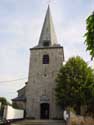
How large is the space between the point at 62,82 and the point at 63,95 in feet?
6.26

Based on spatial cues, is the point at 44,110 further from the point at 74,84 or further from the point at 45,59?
the point at 45,59

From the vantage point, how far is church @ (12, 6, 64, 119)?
98.7 ft

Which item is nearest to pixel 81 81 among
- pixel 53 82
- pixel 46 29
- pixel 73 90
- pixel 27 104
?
pixel 73 90

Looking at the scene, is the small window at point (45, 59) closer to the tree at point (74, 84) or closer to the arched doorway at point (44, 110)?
the tree at point (74, 84)

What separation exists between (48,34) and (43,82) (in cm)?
835

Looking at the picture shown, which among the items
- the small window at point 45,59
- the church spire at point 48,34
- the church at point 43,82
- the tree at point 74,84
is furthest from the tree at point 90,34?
the church spire at point 48,34

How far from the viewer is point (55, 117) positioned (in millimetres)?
29109

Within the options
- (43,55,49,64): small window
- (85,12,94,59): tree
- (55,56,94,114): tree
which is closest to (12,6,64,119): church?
(43,55,49,64): small window

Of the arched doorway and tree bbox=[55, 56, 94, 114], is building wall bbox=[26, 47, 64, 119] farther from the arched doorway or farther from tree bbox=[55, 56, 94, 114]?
tree bbox=[55, 56, 94, 114]

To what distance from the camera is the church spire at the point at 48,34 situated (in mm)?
33781

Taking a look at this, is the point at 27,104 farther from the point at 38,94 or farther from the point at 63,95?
the point at 63,95

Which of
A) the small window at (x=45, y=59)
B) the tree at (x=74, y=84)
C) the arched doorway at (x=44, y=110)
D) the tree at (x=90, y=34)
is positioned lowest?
the arched doorway at (x=44, y=110)

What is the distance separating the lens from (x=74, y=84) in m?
27.8

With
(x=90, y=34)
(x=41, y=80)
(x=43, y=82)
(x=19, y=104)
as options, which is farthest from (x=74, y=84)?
(x=90, y=34)
